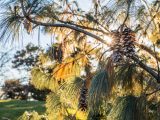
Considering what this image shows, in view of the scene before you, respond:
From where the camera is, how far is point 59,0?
11.1ft

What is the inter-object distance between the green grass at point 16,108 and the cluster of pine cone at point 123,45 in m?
9.14

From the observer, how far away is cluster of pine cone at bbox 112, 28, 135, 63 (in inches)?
89.0

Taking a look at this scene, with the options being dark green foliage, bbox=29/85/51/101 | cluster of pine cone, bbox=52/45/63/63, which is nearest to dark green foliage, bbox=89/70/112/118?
cluster of pine cone, bbox=52/45/63/63

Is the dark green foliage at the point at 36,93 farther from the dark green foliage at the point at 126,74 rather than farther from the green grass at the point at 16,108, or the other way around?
the dark green foliage at the point at 126,74

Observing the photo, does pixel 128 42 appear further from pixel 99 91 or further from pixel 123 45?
pixel 99 91

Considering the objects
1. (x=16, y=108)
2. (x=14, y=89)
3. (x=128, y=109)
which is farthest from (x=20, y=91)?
(x=128, y=109)

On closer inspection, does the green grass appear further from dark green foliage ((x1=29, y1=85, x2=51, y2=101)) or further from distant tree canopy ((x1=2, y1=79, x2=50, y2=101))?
distant tree canopy ((x1=2, y1=79, x2=50, y2=101))

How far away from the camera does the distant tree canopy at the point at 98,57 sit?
232 cm

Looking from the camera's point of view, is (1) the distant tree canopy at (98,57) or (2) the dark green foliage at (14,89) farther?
(2) the dark green foliage at (14,89)

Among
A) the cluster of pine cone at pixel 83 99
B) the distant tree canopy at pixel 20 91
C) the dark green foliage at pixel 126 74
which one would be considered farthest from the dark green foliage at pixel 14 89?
the dark green foliage at pixel 126 74

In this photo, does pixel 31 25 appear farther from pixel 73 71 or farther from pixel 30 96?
pixel 30 96

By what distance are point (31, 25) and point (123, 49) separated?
809 millimetres

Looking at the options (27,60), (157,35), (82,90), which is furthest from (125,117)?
(27,60)

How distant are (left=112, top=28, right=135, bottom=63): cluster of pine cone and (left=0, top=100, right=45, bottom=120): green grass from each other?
360 inches
